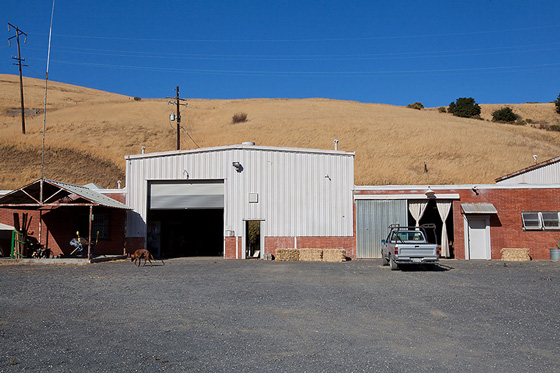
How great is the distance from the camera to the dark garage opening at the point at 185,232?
28617 mm

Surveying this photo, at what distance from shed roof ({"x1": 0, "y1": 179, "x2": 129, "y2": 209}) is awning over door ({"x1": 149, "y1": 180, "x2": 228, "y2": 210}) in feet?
6.18

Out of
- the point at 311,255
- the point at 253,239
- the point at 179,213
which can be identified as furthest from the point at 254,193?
the point at 179,213

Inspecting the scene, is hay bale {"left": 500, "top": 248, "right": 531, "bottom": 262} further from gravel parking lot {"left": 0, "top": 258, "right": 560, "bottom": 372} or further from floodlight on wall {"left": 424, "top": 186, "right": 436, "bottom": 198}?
gravel parking lot {"left": 0, "top": 258, "right": 560, "bottom": 372}

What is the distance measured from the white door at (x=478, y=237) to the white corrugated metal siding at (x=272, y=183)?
6001 millimetres

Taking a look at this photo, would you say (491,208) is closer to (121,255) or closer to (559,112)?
(121,255)

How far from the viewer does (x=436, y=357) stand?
21.8ft

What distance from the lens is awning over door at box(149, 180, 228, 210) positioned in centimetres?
2753

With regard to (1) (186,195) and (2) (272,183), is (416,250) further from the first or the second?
(1) (186,195)

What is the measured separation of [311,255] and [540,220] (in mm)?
11417

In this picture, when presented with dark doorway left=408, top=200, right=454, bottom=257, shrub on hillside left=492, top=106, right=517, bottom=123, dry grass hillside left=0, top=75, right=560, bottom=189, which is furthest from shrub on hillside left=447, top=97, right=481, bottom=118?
dark doorway left=408, top=200, right=454, bottom=257

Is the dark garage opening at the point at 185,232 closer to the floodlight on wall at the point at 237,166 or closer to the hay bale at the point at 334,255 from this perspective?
the floodlight on wall at the point at 237,166

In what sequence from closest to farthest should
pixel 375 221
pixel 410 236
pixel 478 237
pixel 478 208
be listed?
pixel 410 236, pixel 478 208, pixel 478 237, pixel 375 221

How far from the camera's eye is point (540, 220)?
83.1 ft

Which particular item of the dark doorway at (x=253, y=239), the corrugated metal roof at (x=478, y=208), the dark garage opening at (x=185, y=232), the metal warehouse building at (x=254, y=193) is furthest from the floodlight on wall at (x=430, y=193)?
the dark garage opening at (x=185, y=232)
